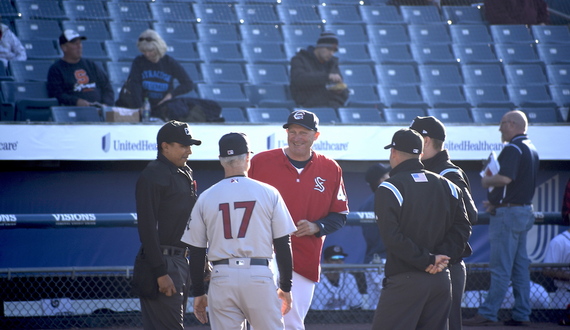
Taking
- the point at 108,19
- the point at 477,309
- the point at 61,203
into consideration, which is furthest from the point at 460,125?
the point at 108,19

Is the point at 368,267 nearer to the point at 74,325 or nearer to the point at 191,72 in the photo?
the point at 74,325

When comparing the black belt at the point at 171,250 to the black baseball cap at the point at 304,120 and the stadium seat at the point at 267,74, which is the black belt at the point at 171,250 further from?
the stadium seat at the point at 267,74

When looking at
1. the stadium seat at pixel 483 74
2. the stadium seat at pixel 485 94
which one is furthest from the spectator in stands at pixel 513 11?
the stadium seat at pixel 485 94

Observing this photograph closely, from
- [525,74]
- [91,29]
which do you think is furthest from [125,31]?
[525,74]

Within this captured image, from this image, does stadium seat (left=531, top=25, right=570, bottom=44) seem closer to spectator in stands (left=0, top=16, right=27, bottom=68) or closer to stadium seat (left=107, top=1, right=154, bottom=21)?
stadium seat (left=107, top=1, right=154, bottom=21)

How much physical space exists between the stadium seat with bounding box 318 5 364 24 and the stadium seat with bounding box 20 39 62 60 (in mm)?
3953

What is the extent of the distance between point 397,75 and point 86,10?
4.45 metres

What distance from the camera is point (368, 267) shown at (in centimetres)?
696

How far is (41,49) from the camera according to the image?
32.7ft

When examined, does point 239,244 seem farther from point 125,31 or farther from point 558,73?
point 558,73

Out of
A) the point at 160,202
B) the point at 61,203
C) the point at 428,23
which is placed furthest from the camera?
the point at 428,23

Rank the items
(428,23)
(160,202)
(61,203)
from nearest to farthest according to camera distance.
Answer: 1. (160,202)
2. (61,203)
3. (428,23)

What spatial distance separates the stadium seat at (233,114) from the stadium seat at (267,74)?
1.07m

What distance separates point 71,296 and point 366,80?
17.1 ft
